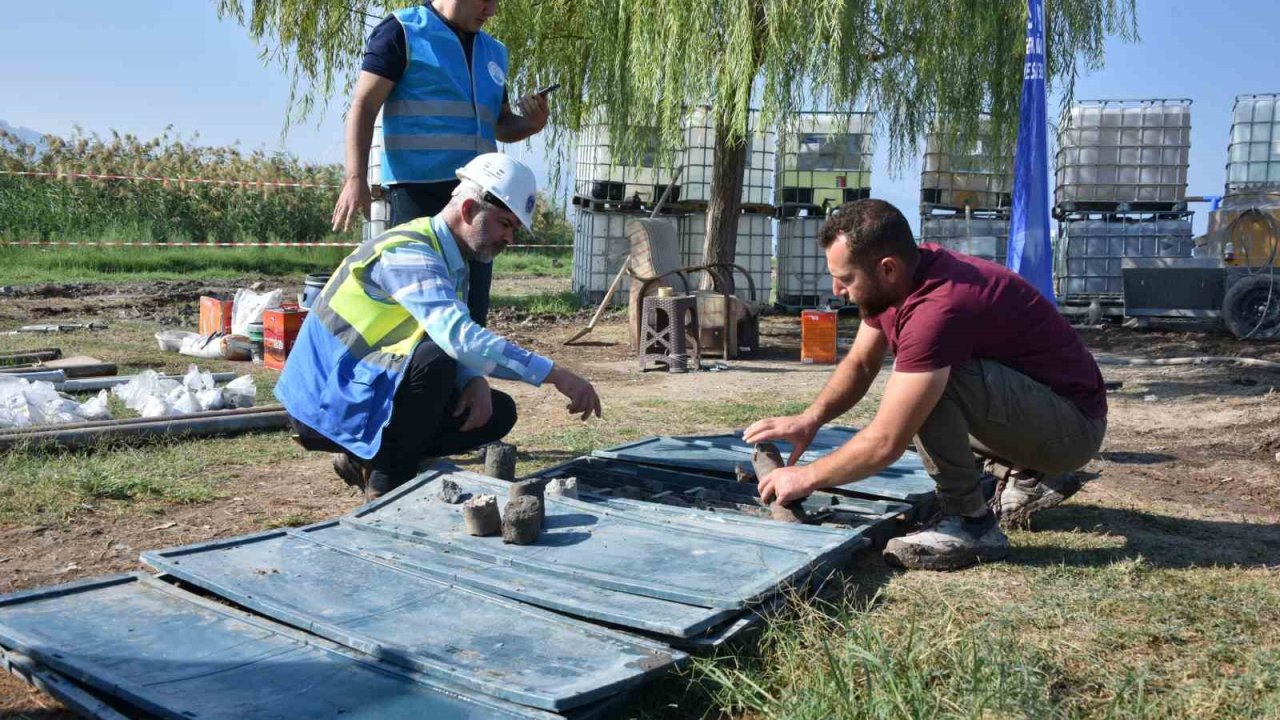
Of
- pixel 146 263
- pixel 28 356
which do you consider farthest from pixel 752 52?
pixel 146 263

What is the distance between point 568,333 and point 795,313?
349 centimetres

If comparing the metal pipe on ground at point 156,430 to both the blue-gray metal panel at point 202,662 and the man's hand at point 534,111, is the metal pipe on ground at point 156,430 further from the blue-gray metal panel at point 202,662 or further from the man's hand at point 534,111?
the blue-gray metal panel at point 202,662

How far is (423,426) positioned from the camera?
3770mm

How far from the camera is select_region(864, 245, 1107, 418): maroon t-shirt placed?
9.96ft

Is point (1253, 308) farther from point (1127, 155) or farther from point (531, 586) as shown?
point (531, 586)

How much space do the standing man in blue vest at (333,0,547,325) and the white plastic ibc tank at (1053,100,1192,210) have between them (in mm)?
10002

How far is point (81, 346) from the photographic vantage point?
8648 millimetres

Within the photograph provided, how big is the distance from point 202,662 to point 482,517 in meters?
0.97

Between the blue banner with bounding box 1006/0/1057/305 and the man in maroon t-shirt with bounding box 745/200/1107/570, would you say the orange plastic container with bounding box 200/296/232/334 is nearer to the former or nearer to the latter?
the blue banner with bounding box 1006/0/1057/305

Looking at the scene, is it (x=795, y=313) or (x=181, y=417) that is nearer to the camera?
(x=181, y=417)

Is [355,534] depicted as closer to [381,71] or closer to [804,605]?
[804,605]

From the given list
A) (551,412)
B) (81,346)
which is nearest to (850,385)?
(551,412)

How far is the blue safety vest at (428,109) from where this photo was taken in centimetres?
444

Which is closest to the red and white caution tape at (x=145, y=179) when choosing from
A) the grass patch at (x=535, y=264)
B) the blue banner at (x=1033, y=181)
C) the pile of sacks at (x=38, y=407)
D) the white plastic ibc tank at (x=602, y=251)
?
the grass patch at (x=535, y=264)
